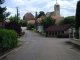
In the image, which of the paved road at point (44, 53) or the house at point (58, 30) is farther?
the house at point (58, 30)

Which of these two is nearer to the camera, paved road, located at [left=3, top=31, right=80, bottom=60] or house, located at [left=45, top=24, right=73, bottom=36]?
paved road, located at [left=3, top=31, right=80, bottom=60]

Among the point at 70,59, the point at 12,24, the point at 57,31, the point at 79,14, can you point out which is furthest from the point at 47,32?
the point at 70,59

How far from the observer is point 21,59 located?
59.3 feet

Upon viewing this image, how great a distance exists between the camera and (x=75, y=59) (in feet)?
58.7

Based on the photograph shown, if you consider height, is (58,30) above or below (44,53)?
below

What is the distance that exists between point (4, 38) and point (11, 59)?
6333 mm

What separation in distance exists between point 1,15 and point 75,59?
925cm

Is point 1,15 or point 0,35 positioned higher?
point 1,15

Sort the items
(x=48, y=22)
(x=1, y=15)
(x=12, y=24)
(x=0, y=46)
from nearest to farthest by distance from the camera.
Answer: (x=0, y=46) < (x=1, y=15) < (x=12, y=24) < (x=48, y=22)

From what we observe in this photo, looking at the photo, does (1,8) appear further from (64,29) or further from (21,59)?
(64,29)

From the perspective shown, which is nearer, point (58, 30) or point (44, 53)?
point (44, 53)

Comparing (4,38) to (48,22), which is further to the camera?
(48,22)

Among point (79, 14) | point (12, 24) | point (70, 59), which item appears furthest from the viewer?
point (12, 24)

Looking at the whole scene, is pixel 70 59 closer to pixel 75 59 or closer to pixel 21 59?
pixel 75 59
